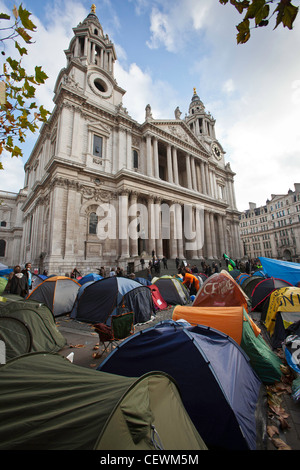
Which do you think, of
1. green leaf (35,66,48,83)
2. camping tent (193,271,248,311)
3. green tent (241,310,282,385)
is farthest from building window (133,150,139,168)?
green tent (241,310,282,385)

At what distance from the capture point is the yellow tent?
5.22 m

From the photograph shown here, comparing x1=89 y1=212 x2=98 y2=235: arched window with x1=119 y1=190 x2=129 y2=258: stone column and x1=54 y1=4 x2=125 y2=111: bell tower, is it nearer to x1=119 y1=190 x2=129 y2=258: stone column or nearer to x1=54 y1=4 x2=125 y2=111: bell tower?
x1=119 y1=190 x2=129 y2=258: stone column

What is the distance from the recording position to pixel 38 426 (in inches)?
55.9

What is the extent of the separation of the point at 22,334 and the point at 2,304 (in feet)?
4.45

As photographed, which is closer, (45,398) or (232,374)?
(45,398)

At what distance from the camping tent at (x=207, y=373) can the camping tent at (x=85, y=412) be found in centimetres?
96

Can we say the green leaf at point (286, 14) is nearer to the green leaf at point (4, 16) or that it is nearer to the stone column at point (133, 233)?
the green leaf at point (4, 16)

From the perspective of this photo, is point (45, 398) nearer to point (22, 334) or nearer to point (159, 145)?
point (22, 334)

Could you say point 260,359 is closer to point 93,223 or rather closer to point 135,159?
point 93,223

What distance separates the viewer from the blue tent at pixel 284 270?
850 centimetres

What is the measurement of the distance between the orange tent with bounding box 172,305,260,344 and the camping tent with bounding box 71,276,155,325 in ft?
10.5

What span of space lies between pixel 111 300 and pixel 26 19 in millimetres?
7357

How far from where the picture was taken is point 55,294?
8.90 metres
